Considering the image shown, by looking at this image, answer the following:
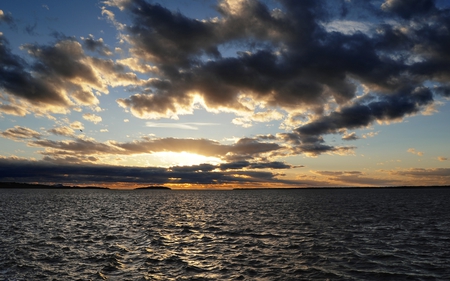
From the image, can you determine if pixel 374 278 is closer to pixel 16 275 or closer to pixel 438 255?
pixel 438 255

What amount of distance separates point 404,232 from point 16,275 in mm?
42221

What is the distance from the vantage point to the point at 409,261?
2506 cm

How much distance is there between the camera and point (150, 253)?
28406 mm

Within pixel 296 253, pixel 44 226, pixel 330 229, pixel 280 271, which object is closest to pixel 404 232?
pixel 330 229

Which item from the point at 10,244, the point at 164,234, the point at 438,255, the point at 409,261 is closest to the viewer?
the point at 409,261

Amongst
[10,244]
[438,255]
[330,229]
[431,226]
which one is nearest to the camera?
[438,255]

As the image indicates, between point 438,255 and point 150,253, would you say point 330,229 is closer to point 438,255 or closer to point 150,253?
point 438,255

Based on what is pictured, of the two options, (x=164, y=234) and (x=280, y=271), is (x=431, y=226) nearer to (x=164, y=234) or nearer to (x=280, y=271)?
(x=280, y=271)

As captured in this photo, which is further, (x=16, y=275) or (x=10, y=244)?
(x=10, y=244)

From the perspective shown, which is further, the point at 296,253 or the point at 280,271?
the point at 296,253

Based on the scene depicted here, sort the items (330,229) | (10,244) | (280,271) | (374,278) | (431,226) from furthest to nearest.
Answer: (431,226) < (330,229) < (10,244) < (280,271) < (374,278)

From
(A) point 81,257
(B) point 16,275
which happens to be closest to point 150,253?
(A) point 81,257

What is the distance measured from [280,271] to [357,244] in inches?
528

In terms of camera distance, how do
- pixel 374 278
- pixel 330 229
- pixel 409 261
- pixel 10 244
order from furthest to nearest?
pixel 330 229, pixel 10 244, pixel 409 261, pixel 374 278
